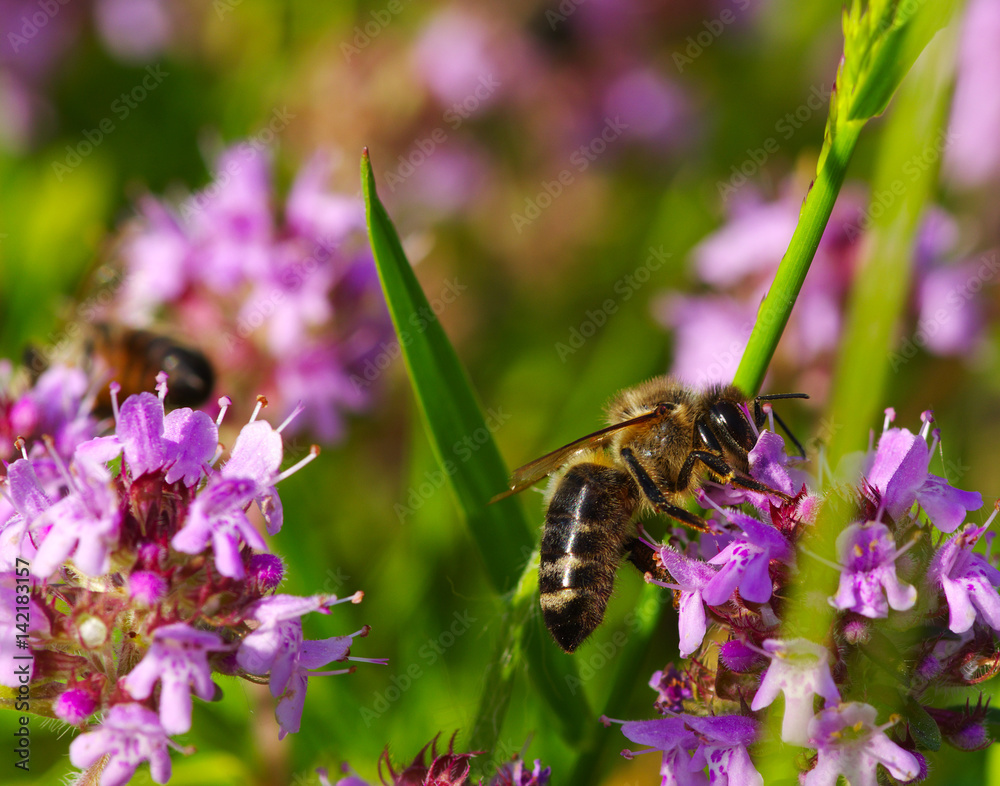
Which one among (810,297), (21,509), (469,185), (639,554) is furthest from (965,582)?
(469,185)

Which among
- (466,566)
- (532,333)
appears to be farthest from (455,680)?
(532,333)

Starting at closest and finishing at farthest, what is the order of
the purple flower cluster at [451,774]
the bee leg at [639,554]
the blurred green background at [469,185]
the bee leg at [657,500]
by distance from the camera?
the purple flower cluster at [451,774] < the bee leg at [657,500] < the bee leg at [639,554] < the blurred green background at [469,185]

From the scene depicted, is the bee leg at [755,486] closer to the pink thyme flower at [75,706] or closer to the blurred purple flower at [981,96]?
the pink thyme flower at [75,706]

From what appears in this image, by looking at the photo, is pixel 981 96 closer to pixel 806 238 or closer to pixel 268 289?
pixel 268 289

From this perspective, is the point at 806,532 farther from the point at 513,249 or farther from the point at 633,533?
the point at 513,249

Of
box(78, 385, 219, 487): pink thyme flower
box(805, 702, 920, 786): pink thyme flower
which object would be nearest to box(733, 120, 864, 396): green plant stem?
box(805, 702, 920, 786): pink thyme flower

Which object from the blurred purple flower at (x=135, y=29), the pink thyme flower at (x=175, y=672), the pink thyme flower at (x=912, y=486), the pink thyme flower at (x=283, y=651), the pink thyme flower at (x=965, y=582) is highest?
the blurred purple flower at (x=135, y=29)

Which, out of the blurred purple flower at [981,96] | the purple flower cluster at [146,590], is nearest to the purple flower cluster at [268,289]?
the purple flower cluster at [146,590]
